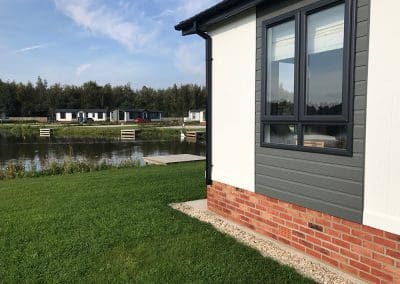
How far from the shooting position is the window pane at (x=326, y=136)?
3.51 m

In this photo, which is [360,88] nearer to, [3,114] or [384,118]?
[384,118]

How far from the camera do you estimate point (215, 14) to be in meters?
5.08

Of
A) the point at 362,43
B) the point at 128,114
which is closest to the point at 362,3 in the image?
the point at 362,43

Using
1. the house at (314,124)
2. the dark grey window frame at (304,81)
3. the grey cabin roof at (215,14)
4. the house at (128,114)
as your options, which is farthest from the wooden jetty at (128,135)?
the house at (128,114)

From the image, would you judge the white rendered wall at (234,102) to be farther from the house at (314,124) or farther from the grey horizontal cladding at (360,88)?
the grey horizontal cladding at (360,88)

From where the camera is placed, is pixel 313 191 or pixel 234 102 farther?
pixel 234 102

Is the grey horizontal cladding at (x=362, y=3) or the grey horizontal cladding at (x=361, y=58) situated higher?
the grey horizontal cladding at (x=362, y=3)

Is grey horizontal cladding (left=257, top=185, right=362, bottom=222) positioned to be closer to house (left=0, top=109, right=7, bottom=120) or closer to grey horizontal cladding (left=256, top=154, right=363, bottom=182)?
grey horizontal cladding (left=256, top=154, right=363, bottom=182)

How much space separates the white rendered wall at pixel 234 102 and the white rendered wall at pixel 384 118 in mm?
1662

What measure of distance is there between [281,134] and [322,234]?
1182mm

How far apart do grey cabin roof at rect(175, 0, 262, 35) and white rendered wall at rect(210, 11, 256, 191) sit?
165mm

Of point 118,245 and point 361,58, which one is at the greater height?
point 361,58

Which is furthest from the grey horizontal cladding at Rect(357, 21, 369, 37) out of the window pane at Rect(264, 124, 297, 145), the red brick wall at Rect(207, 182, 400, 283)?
the red brick wall at Rect(207, 182, 400, 283)

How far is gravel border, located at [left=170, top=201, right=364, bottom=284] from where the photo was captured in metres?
3.51
